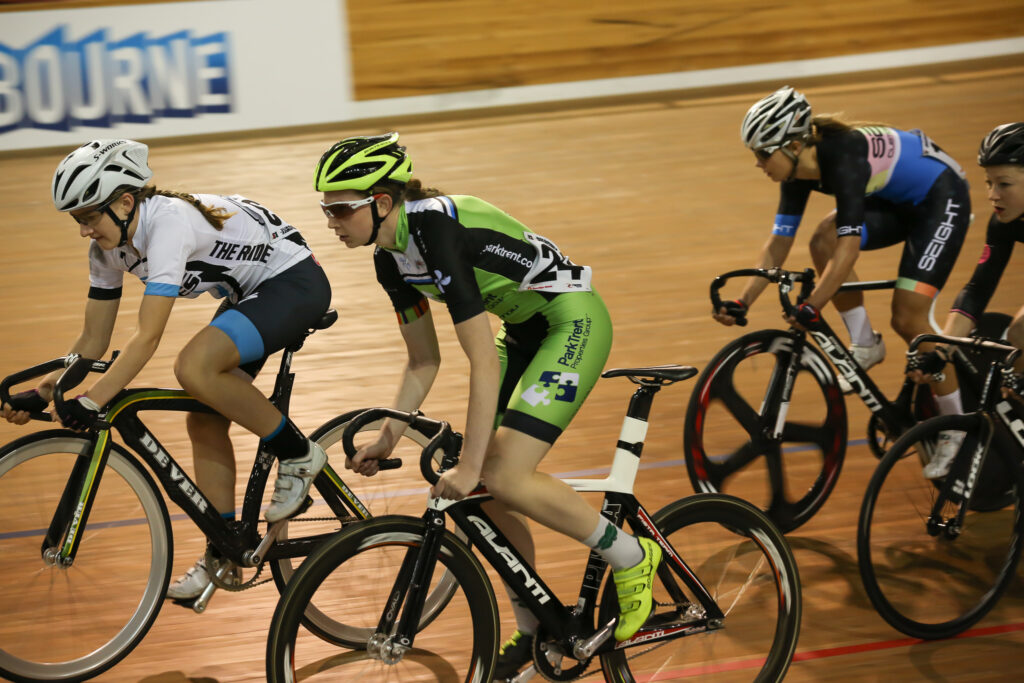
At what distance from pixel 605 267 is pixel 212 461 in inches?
157

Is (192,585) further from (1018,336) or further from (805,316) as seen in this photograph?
(1018,336)

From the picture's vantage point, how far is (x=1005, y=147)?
3.38 meters

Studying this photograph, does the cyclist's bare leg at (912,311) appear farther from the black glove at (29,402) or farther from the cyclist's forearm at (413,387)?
the black glove at (29,402)

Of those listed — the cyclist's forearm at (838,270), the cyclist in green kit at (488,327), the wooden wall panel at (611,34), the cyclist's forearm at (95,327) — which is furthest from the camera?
the wooden wall panel at (611,34)

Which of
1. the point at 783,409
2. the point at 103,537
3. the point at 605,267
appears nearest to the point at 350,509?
the point at 103,537

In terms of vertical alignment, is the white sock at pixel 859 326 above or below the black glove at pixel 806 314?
below

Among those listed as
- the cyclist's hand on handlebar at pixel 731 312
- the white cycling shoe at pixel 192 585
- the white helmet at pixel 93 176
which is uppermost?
the white helmet at pixel 93 176

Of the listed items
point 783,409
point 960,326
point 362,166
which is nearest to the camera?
point 362,166

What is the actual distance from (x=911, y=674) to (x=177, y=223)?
2.47m

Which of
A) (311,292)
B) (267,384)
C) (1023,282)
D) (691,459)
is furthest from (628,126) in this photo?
(311,292)

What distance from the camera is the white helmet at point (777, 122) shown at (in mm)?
3736

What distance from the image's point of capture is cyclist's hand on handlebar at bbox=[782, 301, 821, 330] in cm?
374

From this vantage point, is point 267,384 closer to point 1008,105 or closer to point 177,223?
point 177,223

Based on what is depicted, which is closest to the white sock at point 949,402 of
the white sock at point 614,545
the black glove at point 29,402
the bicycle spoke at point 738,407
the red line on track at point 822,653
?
the bicycle spoke at point 738,407
